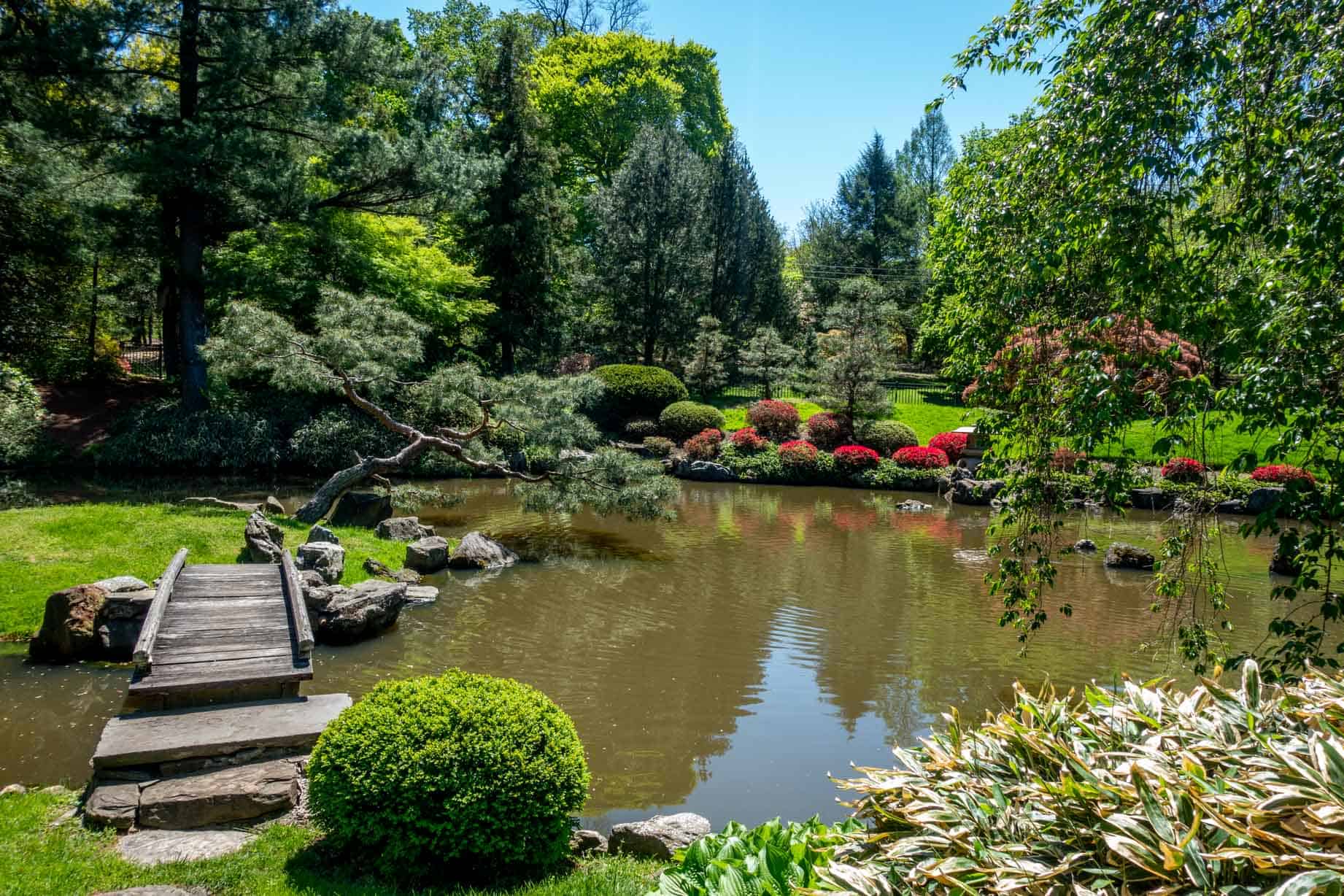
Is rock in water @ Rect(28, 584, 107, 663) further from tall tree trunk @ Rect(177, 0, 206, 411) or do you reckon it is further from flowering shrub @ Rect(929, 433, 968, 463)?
flowering shrub @ Rect(929, 433, 968, 463)

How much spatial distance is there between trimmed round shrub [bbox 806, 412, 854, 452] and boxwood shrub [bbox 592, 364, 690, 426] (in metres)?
4.84

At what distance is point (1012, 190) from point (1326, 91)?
1.32 meters

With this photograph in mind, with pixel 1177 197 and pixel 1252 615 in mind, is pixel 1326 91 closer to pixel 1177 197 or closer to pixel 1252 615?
pixel 1177 197

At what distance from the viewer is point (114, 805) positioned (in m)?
4.70

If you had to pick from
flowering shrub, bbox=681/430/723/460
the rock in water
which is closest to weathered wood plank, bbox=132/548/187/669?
the rock in water

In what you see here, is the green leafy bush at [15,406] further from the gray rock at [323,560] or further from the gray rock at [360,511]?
the gray rock at [323,560]

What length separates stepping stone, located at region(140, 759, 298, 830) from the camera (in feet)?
15.5

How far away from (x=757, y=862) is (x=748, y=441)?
22.4 meters

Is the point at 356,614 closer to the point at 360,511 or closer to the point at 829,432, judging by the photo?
the point at 360,511

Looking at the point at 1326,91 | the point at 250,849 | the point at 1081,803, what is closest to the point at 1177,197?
the point at 1326,91

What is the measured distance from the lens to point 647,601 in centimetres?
1078

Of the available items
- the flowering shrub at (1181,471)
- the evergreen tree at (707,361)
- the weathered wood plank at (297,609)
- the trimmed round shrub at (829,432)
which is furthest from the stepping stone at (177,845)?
the evergreen tree at (707,361)

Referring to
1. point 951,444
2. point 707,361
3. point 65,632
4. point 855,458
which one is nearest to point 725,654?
point 65,632

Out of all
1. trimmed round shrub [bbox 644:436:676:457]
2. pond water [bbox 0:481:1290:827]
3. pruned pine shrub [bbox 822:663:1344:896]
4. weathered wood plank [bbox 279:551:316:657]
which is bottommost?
pond water [bbox 0:481:1290:827]
